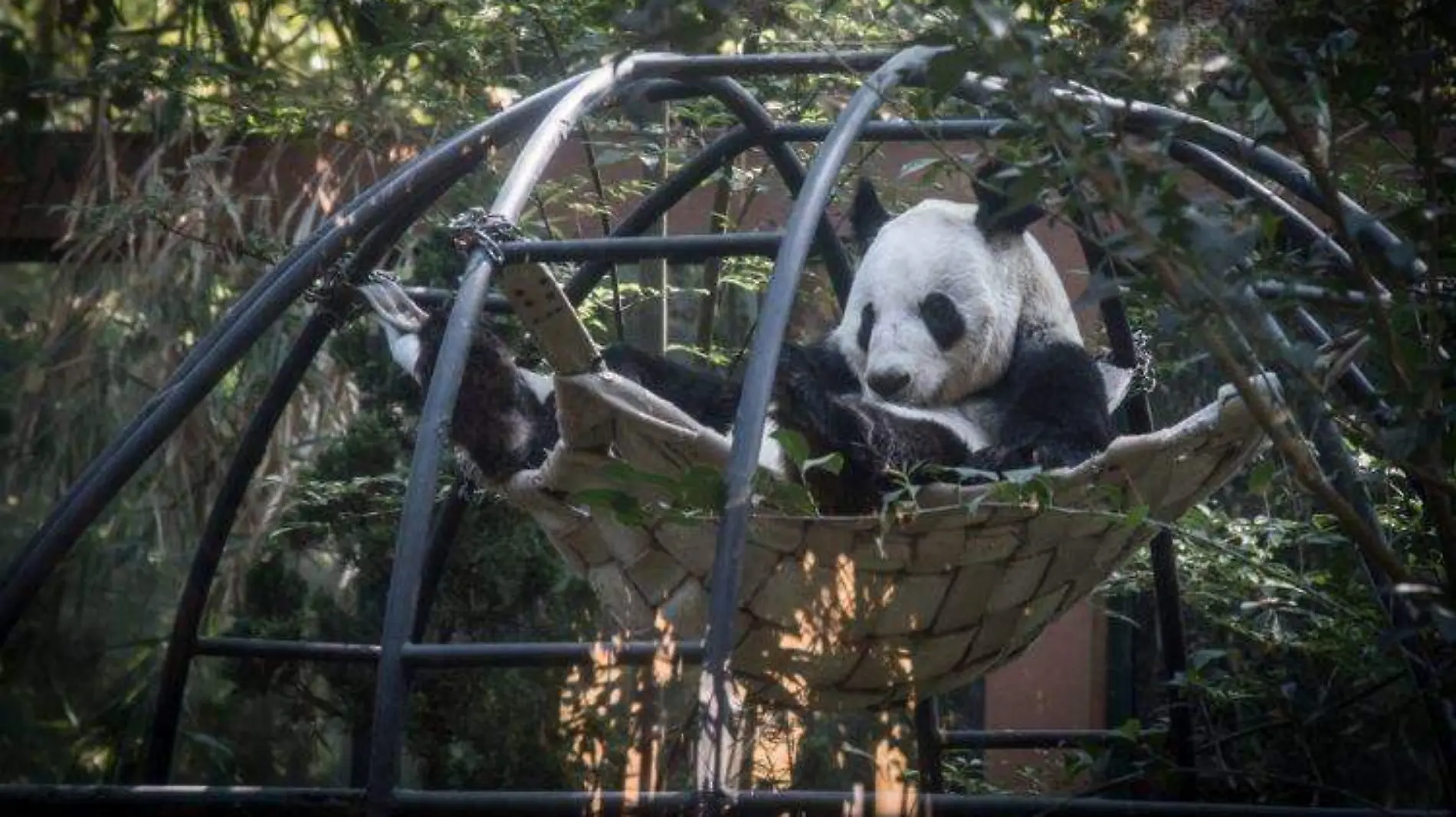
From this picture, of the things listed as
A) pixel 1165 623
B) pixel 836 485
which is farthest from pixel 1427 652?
pixel 1165 623

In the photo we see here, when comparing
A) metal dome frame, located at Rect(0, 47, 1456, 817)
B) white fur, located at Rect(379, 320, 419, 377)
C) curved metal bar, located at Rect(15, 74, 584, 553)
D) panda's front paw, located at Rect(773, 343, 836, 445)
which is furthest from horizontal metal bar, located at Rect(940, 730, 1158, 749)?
curved metal bar, located at Rect(15, 74, 584, 553)

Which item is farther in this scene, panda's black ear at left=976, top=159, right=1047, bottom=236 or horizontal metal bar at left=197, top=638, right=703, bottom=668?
panda's black ear at left=976, top=159, right=1047, bottom=236

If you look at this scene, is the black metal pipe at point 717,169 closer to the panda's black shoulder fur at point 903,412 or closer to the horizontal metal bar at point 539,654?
the panda's black shoulder fur at point 903,412

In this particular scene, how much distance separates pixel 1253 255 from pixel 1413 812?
63 cm

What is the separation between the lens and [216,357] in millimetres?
2150

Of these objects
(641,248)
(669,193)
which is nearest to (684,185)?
(669,193)

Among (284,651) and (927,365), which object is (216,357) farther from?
(927,365)

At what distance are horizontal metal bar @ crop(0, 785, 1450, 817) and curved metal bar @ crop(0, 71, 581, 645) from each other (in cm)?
25

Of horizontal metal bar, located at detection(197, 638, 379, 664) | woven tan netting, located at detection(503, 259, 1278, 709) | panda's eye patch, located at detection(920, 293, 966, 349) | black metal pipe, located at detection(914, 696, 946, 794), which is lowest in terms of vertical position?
black metal pipe, located at detection(914, 696, 946, 794)

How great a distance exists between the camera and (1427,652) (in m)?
1.68

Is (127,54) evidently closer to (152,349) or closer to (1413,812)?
(152,349)

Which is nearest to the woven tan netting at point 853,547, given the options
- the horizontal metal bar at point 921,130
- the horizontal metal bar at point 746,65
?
the horizontal metal bar at point 921,130

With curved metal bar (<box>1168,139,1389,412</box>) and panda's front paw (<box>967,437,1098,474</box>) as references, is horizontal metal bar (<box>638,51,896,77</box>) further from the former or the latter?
panda's front paw (<box>967,437,1098,474</box>)

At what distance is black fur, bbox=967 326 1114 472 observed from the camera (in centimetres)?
239
